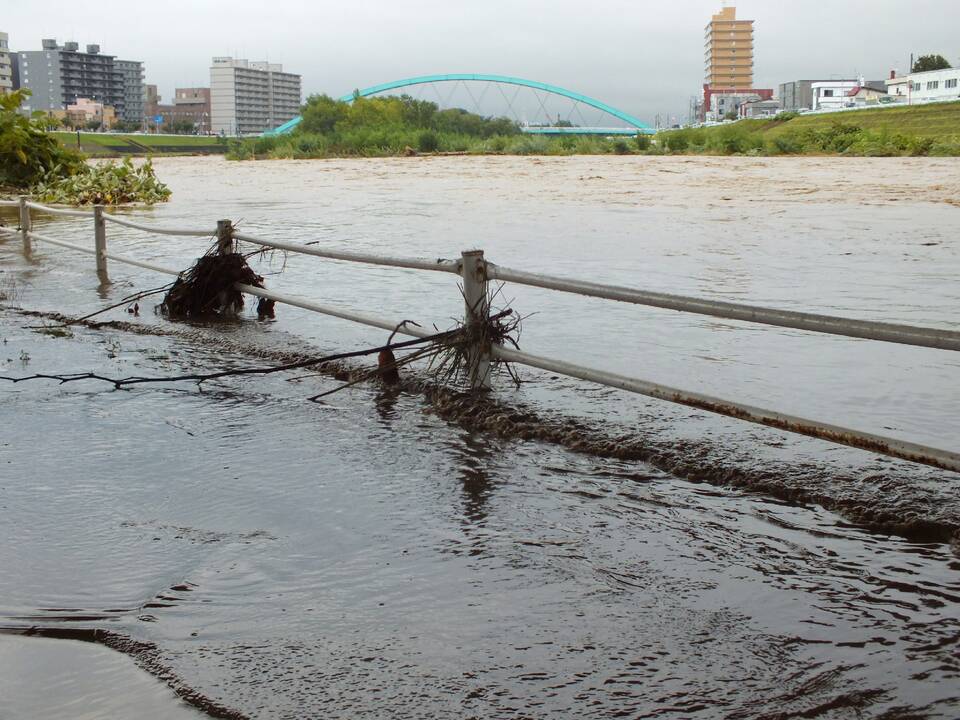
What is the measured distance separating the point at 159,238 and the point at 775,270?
10506mm

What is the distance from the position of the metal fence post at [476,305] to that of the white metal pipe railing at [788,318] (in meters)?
0.33

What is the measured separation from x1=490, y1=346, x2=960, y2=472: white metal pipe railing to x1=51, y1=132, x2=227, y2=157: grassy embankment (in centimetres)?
10146

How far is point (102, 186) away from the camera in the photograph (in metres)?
25.2

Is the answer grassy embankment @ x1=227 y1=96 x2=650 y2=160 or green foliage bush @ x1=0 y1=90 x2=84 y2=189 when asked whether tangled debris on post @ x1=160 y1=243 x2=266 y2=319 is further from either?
grassy embankment @ x1=227 y1=96 x2=650 y2=160

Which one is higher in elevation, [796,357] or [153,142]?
[153,142]

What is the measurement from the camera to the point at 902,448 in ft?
12.3

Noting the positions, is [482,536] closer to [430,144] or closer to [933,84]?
[430,144]

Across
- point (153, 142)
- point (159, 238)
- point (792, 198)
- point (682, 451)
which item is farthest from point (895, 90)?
point (682, 451)

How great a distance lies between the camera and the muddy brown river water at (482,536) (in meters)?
2.73

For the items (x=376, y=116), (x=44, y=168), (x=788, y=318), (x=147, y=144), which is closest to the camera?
(x=788, y=318)

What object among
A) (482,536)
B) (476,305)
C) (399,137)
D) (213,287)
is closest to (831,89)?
(399,137)

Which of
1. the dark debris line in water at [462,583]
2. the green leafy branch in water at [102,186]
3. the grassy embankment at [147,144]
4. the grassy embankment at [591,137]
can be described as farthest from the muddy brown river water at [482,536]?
the grassy embankment at [147,144]

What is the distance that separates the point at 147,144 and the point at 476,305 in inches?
5101

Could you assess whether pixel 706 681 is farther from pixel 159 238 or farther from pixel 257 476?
pixel 159 238
